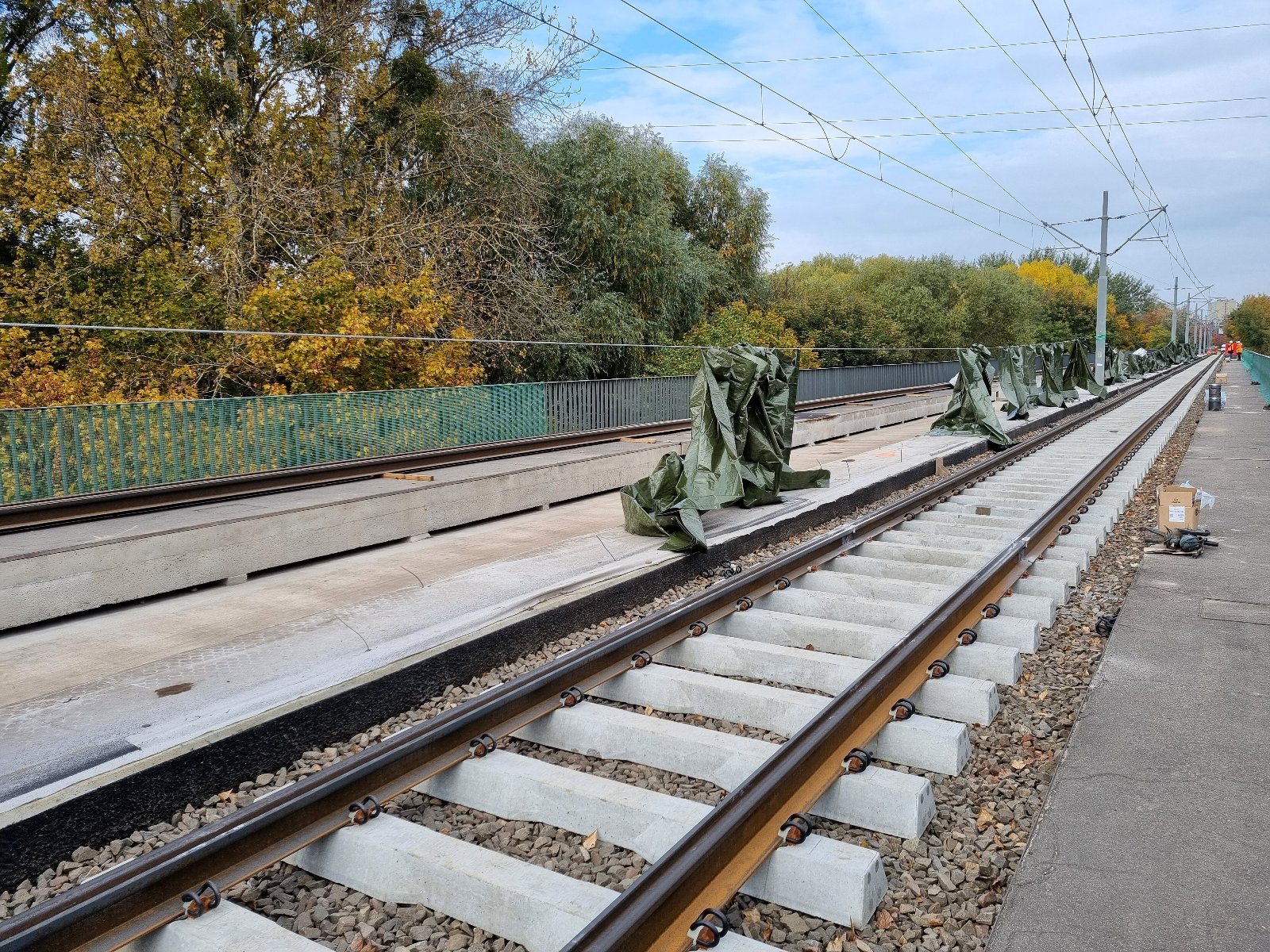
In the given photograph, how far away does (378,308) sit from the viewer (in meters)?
21.5

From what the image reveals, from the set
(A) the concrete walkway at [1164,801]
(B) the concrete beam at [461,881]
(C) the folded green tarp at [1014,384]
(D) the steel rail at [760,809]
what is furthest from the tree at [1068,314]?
(B) the concrete beam at [461,881]

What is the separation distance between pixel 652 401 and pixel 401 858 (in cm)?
2121

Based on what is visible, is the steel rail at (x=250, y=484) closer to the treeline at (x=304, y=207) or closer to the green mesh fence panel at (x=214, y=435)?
the green mesh fence panel at (x=214, y=435)

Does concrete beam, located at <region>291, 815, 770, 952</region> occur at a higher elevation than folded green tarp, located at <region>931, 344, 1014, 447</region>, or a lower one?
lower

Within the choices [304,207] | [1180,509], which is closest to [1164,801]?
[1180,509]

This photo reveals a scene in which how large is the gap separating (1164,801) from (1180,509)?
619cm

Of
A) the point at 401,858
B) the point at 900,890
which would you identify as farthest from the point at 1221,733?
the point at 401,858

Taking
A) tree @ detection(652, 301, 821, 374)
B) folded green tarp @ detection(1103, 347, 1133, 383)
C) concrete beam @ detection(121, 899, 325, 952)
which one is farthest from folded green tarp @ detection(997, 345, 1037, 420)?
concrete beam @ detection(121, 899, 325, 952)

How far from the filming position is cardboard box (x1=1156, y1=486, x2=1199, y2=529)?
945 cm

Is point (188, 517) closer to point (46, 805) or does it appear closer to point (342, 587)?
point (342, 587)

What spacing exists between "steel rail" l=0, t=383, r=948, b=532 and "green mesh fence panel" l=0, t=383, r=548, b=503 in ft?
1.02

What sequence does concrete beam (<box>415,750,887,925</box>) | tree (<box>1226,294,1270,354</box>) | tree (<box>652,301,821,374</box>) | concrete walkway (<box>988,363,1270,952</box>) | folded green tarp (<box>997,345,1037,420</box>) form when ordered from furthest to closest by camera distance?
tree (<box>1226,294,1270,354</box>) → tree (<box>652,301,821,374</box>) → folded green tarp (<box>997,345,1037,420</box>) → concrete beam (<box>415,750,887,925</box>) → concrete walkway (<box>988,363,1270,952</box>)

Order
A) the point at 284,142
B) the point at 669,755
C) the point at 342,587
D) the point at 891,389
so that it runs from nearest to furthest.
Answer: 1. the point at 669,755
2. the point at 342,587
3. the point at 284,142
4. the point at 891,389

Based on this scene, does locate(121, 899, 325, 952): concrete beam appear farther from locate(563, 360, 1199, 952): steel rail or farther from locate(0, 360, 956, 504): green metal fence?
locate(0, 360, 956, 504): green metal fence
